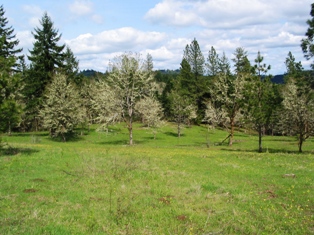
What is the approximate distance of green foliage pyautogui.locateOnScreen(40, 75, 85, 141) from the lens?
4806 cm

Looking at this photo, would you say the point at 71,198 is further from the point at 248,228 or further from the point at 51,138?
the point at 51,138

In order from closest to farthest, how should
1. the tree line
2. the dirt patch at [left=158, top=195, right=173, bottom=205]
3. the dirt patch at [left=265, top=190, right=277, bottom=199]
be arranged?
1. the dirt patch at [left=158, top=195, right=173, bottom=205]
2. the dirt patch at [left=265, top=190, right=277, bottom=199]
3. the tree line

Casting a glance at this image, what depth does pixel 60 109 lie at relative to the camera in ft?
158

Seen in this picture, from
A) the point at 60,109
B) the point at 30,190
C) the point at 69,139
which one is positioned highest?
the point at 60,109

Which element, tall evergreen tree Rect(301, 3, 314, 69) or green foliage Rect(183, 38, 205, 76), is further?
green foliage Rect(183, 38, 205, 76)

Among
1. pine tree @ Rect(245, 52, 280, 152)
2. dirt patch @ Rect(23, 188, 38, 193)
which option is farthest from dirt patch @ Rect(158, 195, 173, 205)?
pine tree @ Rect(245, 52, 280, 152)

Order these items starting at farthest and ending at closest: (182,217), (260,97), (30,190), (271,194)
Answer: (260,97), (271,194), (30,190), (182,217)

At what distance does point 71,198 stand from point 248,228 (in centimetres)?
653

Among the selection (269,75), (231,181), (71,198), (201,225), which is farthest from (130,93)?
(201,225)

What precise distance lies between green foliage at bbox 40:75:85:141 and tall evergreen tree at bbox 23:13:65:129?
4802 millimetres

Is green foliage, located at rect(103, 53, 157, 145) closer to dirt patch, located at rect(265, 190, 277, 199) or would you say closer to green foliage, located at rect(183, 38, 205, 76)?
dirt patch, located at rect(265, 190, 277, 199)

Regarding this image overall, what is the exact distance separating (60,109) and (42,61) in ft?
39.2

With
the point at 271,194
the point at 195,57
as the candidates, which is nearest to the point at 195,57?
the point at 195,57

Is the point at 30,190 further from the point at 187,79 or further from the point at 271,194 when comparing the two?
the point at 187,79
